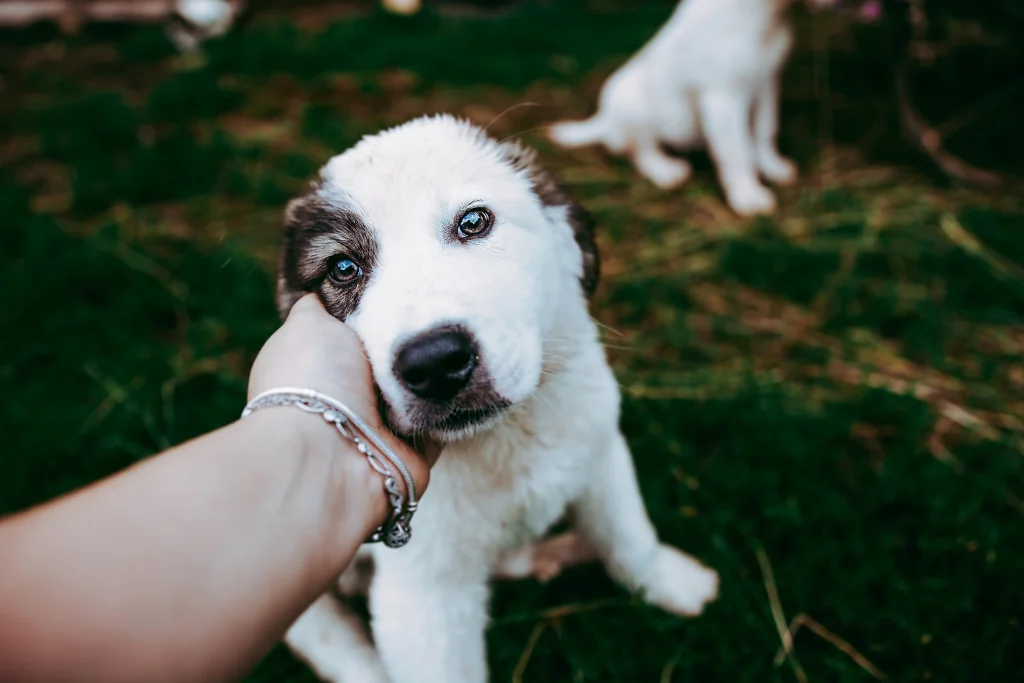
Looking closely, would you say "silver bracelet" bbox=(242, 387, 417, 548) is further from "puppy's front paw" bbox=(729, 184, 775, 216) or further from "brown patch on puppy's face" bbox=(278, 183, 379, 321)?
"puppy's front paw" bbox=(729, 184, 775, 216)

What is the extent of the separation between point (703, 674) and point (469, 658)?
63cm

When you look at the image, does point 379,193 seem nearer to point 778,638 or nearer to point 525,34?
point 778,638

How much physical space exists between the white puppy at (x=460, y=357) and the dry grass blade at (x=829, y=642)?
26 centimetres

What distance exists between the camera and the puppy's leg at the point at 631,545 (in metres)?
1.76

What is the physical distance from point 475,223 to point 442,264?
7.5 inches

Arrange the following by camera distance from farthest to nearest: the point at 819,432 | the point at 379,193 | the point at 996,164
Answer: the point at 996,164 < the point at 819,432 < the point at 379,193

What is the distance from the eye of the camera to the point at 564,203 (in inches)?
65.7

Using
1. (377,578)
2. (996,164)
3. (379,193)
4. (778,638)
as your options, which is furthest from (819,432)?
(996,164)

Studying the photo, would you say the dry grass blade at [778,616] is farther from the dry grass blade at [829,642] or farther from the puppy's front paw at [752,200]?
the puppy's front paw at [752,200]

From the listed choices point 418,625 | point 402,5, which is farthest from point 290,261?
point 402,5

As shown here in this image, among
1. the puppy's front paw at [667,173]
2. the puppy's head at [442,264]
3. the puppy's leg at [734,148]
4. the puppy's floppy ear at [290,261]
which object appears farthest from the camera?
the puppy's front paw at [667,173]

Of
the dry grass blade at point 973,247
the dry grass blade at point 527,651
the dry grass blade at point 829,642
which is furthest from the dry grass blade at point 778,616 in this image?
the dry grass blade at point 973,247

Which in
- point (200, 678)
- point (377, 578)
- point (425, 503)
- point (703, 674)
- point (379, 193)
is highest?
point (379, 193)

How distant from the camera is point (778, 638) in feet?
5.73
